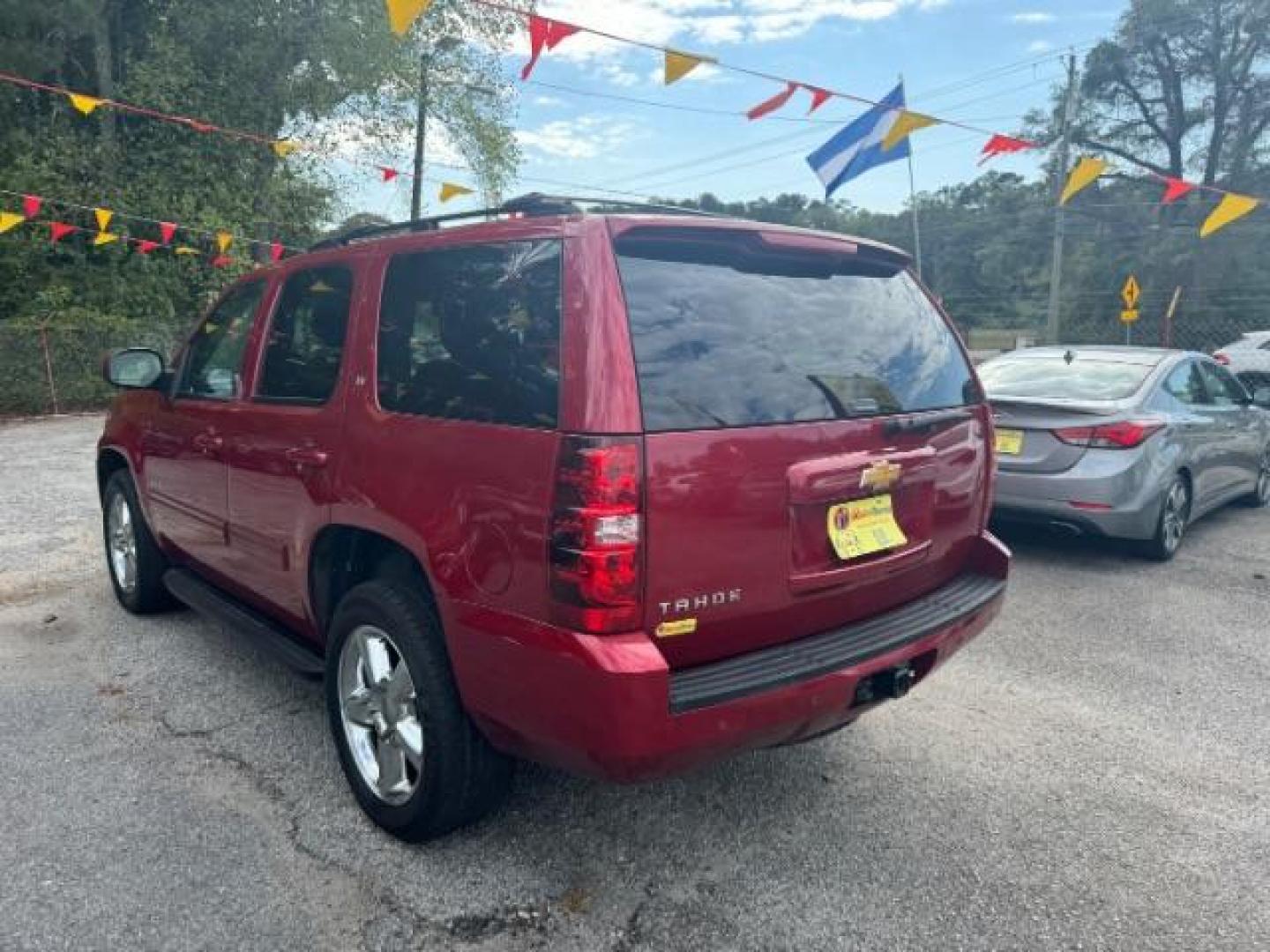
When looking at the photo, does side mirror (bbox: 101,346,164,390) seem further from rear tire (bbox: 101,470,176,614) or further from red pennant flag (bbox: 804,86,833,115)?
red pennant flag (bbox: 804,86,833,115)

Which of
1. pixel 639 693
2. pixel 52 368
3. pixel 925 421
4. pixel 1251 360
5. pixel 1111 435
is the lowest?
pixel 639 693

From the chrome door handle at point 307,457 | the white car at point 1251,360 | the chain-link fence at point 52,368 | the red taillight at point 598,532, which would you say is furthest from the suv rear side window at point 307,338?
the white car at point 1251,360

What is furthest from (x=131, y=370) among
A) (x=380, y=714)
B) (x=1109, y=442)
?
(x=1109, y=442)

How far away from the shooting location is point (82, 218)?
16906 mm

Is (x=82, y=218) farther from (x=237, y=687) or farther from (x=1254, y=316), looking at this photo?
(x=1254, y=316)

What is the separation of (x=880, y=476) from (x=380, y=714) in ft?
5.53

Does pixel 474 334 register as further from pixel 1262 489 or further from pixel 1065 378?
pixel 1262 489

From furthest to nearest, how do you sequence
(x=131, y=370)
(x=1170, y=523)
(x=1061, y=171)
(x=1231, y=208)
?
(x=1061, y=171) < (x=1231, y=208) < (x=1170, y=523) < (x=131, y=370)

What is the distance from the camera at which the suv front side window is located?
12.0ft

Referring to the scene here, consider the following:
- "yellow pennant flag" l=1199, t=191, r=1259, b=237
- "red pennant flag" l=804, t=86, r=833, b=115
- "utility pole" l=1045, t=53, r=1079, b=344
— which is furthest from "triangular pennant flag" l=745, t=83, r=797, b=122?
"utility pole" l=1045, t=53, r=1079, b=344

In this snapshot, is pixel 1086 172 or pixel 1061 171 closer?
pixel 1086 172

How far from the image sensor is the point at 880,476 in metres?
2.53

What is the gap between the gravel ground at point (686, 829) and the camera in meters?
2.34

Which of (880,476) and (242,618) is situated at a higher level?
(880,476)
